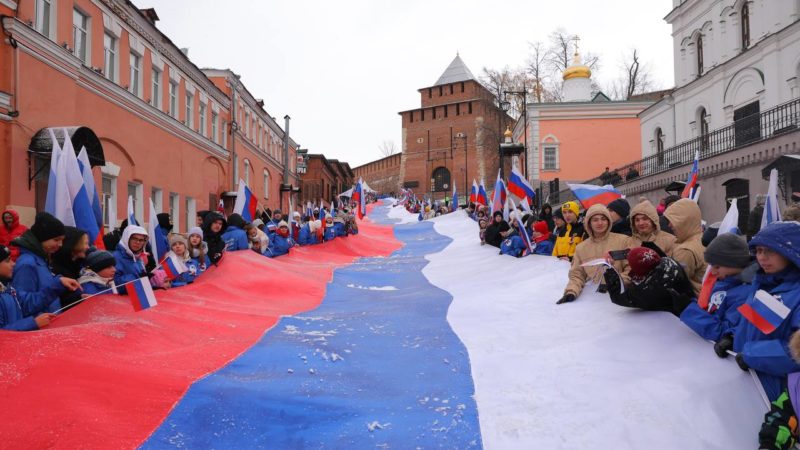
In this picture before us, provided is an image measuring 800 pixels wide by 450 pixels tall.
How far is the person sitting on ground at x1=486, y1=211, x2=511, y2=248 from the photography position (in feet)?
42.3

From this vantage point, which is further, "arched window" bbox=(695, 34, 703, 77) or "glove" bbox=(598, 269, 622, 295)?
"arched window" bbox=(695, 34, 703, 77)

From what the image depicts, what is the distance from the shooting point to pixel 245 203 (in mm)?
12219

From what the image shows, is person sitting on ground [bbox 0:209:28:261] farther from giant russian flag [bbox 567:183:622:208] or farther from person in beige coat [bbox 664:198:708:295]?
person in beige coat [bbox 664:198:708:295]

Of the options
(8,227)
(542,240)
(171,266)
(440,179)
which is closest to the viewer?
(171,266)

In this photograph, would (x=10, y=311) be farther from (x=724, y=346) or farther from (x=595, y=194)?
(x=595, y=194)

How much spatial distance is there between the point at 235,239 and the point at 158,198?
10.6 metres

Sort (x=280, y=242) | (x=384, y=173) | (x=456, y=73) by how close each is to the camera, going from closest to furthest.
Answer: (x=280, y=242) → (x=456, y=73) → (x=384, y=173)

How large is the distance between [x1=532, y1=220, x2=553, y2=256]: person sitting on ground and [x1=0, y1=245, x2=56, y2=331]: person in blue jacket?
23.2ft

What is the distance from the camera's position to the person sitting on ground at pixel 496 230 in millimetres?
12898

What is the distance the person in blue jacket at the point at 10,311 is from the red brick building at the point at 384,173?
78.1 meters

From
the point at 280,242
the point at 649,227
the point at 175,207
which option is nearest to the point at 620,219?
the point at 649,227

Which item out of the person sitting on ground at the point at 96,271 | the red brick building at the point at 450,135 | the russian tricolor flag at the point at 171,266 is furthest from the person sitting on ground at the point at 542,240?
the red brick building at the point at 450,135

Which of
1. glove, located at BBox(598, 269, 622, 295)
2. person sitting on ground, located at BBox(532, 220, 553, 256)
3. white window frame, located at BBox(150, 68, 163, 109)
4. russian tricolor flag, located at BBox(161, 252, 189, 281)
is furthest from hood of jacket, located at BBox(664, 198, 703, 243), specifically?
white window frame, located at BBox(150, 68, 163, 109)

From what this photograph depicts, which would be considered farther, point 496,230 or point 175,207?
point 175,207
